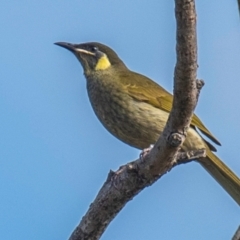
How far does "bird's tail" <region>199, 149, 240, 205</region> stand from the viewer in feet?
23.0

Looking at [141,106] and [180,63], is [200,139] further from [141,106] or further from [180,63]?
[180,63]

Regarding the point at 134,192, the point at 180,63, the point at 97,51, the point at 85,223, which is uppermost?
the point at 97,51

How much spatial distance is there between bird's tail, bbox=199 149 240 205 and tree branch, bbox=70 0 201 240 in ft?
4.91

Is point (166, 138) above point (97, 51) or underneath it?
underneath

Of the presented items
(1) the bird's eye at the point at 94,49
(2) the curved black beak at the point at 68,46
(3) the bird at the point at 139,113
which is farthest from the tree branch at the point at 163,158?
(1) the bird's eye at the point at 94,49

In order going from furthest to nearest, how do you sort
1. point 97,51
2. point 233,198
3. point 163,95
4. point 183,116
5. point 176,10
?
point 97,51
point 163,95
point 233,198
point 183,116
point 176,10

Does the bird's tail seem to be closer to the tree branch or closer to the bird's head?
the tree branch

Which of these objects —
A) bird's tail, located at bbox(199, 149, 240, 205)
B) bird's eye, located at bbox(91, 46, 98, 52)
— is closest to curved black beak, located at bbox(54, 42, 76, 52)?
bird's eye, located at bbox(91, 46, 98, 52)

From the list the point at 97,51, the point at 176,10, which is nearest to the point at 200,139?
the point at 97,51

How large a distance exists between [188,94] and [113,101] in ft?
10.2

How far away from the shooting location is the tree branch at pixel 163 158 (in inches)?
173

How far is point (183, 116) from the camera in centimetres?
478

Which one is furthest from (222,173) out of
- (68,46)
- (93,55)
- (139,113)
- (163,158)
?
(68,46)

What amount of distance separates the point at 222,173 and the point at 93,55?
256cm
